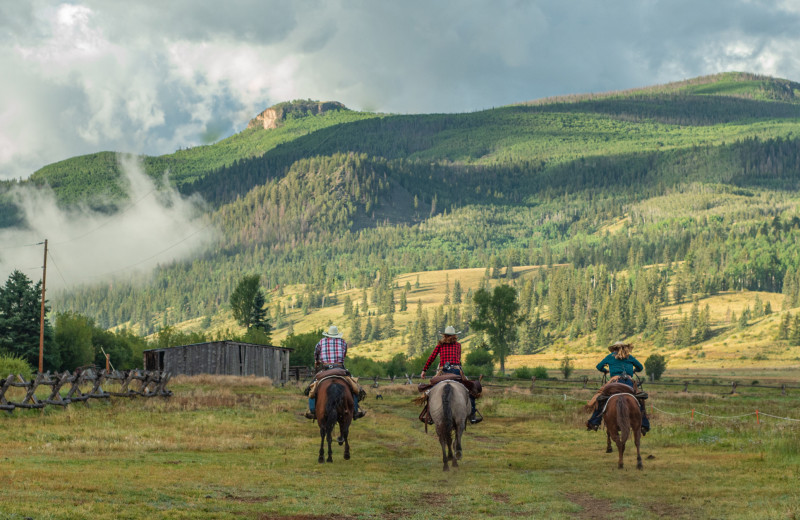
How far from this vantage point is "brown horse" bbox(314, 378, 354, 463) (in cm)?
2127

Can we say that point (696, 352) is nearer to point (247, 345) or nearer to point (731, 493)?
point (247, 345)

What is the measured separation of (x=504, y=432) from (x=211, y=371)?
136 feet

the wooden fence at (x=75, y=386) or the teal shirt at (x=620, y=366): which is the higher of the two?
the teal shirt at (x=620, y=366)

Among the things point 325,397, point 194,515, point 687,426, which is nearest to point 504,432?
point 687,426

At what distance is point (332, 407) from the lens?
21.3 meters

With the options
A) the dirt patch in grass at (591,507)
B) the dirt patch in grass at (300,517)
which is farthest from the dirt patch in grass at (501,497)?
the dirt patch in grass at (300,517)

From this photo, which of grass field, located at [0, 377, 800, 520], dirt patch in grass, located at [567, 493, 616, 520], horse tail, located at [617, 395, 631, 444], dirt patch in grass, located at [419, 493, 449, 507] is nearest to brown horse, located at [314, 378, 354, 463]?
grass field, located at [0, 377, 800, 520]

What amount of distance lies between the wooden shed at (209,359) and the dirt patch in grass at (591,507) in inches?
2189

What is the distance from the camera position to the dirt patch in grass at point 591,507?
14.3 m

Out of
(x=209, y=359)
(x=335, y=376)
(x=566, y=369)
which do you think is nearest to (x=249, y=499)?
(x=335, y=376)

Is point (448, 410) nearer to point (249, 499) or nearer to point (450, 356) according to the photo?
point (450, 356)

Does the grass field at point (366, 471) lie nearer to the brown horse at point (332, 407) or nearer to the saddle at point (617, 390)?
the brown horse at point (332, 407)

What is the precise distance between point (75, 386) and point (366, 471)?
18.7m

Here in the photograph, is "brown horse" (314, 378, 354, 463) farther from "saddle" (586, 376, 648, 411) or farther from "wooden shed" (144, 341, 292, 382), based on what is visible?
"wooden shed" (144, 341, 292, 382)
